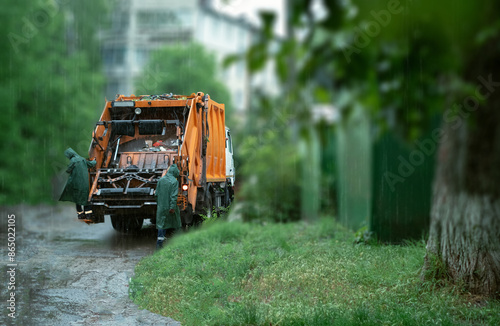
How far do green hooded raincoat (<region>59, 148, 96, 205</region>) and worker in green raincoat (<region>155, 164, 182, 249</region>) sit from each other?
1.89 meters

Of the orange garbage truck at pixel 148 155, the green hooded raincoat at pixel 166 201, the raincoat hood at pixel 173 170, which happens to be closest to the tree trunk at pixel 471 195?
the green hooded raincoat at pixel 166 201

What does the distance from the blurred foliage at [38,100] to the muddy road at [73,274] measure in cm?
458

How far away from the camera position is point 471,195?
6.04 m

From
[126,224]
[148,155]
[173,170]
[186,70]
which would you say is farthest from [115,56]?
[173,170]

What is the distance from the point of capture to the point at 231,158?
1464cm

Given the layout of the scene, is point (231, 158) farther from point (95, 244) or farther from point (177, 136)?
point (95, 244)

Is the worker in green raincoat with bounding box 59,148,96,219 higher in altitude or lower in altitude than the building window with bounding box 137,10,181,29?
lower

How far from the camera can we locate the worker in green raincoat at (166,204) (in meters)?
9.84

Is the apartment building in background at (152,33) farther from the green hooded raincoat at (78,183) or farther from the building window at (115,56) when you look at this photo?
the green hooded raincoat at (78,183)

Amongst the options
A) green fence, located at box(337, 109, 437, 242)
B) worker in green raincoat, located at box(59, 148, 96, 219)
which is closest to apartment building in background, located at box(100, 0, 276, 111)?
worker in green raincoat, located at box(59, 148, 96, 219)

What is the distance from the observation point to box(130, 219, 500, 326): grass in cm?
555

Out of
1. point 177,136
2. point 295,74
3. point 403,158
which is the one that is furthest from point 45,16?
point 295,74

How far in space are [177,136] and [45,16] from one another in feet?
33.3

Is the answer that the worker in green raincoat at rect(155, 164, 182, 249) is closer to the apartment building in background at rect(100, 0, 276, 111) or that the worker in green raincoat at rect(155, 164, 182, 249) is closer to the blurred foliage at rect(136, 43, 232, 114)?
the blurred foliage at rect(136, 43, 232, 114)
